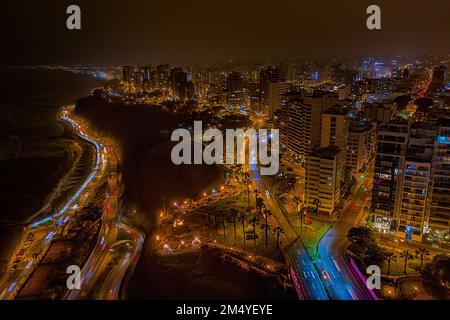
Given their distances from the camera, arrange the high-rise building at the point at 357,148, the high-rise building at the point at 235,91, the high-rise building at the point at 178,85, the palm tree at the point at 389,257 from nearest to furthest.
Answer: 1. the palm tree at the point at 389,257
2. the high-rise building at the point at 357,148
3. the high-rise building at the point at 235,91
4. the high-rise building at the point at 178,85

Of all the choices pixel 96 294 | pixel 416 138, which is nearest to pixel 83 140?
pixel 96 294

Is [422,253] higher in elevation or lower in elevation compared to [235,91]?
lower

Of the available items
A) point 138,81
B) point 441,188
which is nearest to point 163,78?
point 138,81

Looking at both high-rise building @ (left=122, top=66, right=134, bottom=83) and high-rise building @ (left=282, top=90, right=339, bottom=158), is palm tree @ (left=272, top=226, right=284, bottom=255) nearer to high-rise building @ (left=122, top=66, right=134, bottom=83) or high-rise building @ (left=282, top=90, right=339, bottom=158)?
high-rise building @ (left=282, top=90, right=339, bottom=158)

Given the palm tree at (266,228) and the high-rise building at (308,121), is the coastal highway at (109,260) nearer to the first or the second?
the palm tree at (266,228)

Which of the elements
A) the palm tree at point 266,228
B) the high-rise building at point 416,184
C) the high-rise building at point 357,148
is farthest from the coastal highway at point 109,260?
the high-rise building at point 357,148

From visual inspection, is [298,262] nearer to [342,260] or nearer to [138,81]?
[342,260]

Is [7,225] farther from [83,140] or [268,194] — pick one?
[83,140]
